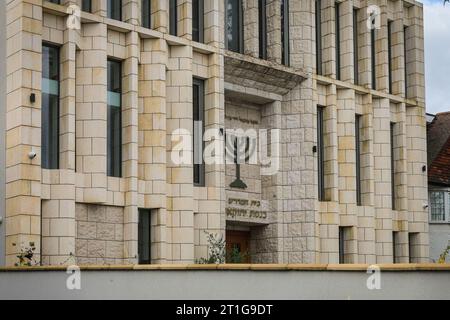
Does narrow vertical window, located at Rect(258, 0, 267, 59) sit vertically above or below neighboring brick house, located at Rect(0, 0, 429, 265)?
above

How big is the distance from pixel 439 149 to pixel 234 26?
13.7m

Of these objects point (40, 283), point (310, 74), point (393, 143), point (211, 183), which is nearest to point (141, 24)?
point (211, 183)

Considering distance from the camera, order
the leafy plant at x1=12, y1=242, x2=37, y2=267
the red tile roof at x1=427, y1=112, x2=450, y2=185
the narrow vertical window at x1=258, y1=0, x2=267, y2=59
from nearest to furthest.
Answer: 1. the leafy plant at x1=12, y1=242, x2=37, y2=267
2. the narrow vertical window at x1=258, y1=0, x2=267, y2=59
3. the red tile roof at x1=427, y1=112, x2=450, y2=185

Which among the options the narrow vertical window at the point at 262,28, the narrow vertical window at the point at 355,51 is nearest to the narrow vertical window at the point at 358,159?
the narrow vertical window at the point at 355,51

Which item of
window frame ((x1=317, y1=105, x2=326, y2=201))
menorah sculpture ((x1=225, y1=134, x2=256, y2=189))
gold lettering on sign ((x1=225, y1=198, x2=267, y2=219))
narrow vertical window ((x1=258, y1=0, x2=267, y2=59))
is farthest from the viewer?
window frame ((x1=317, y1=105, x2=326, y2=201))

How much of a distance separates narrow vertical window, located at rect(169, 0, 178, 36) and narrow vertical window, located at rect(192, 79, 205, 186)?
1613 mm

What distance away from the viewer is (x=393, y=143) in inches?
1435

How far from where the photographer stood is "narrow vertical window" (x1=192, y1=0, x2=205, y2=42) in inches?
1160

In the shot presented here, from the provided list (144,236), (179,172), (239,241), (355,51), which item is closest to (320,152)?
(239,241)

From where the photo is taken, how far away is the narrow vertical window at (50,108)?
81.8 ft

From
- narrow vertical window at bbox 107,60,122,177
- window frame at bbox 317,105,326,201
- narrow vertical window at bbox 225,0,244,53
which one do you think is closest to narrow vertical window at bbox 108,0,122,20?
narrow vertical window at bbox 107,60,122,177

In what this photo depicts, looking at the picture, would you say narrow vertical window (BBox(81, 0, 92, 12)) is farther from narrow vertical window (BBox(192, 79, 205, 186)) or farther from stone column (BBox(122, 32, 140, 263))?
narrow vertical window (BBox(192, 79, 205, 186))
